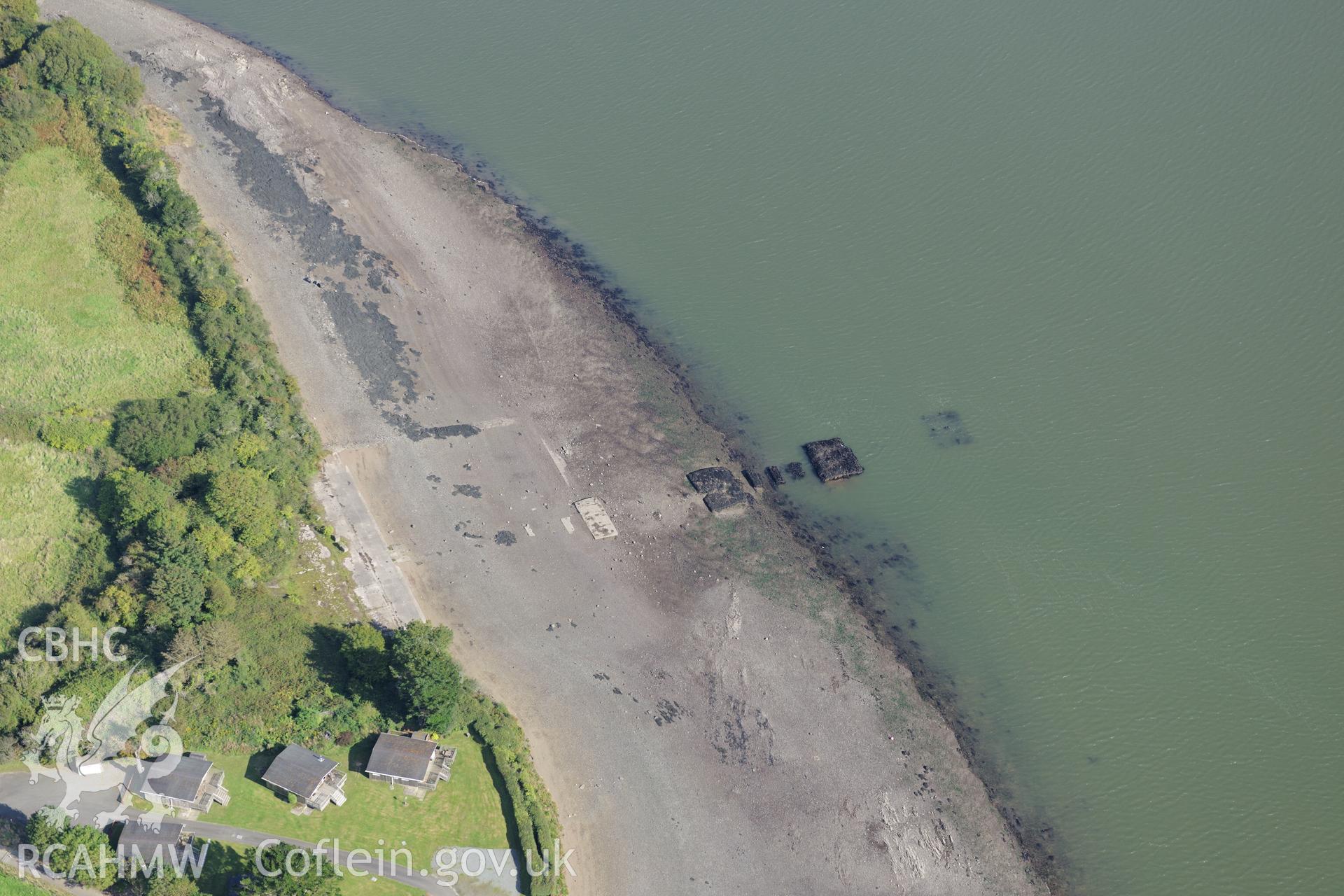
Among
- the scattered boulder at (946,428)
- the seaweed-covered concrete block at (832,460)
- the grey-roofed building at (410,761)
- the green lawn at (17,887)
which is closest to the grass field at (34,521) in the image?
the green lawn at (17,887)

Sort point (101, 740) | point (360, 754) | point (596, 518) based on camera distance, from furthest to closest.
Result: 1. point (596, 518)
2. point (360, 754)
3. point (101, 740)

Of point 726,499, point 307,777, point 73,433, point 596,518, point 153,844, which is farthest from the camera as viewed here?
point 726,499

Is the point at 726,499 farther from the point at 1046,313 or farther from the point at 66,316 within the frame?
the point at 66,316

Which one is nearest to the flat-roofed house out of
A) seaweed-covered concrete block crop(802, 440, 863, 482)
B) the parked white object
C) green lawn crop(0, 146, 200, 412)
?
the parked white object

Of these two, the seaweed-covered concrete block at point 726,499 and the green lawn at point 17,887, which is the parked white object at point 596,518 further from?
the green lawn at point 17,887

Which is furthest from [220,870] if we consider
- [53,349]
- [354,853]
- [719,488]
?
[53,349]

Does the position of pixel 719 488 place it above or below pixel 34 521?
above

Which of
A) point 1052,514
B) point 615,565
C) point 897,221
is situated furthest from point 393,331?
point 1052,514
